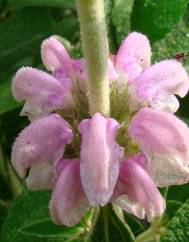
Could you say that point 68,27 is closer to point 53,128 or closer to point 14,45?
point 14,45

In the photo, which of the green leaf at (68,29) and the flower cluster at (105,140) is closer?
the flower cluster at (105,140)

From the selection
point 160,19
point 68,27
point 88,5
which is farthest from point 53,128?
point 68,27

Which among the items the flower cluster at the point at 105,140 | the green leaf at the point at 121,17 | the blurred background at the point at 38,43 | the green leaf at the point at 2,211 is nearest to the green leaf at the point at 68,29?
the blurred background at the point at 38,43

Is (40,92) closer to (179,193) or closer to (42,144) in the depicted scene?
(42,144)

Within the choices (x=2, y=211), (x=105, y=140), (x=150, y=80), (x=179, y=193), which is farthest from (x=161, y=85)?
(x=2, y=211)

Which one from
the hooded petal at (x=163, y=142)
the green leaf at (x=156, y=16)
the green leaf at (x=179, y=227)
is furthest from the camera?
the green leaf at (x=156, y=16)

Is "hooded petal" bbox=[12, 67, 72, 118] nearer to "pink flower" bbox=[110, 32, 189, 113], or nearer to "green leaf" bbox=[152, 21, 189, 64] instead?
"pink flower" bbox=[110, 32, 189, 113]

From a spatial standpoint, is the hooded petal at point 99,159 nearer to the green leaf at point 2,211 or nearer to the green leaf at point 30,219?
the green leaf at point 30,219
